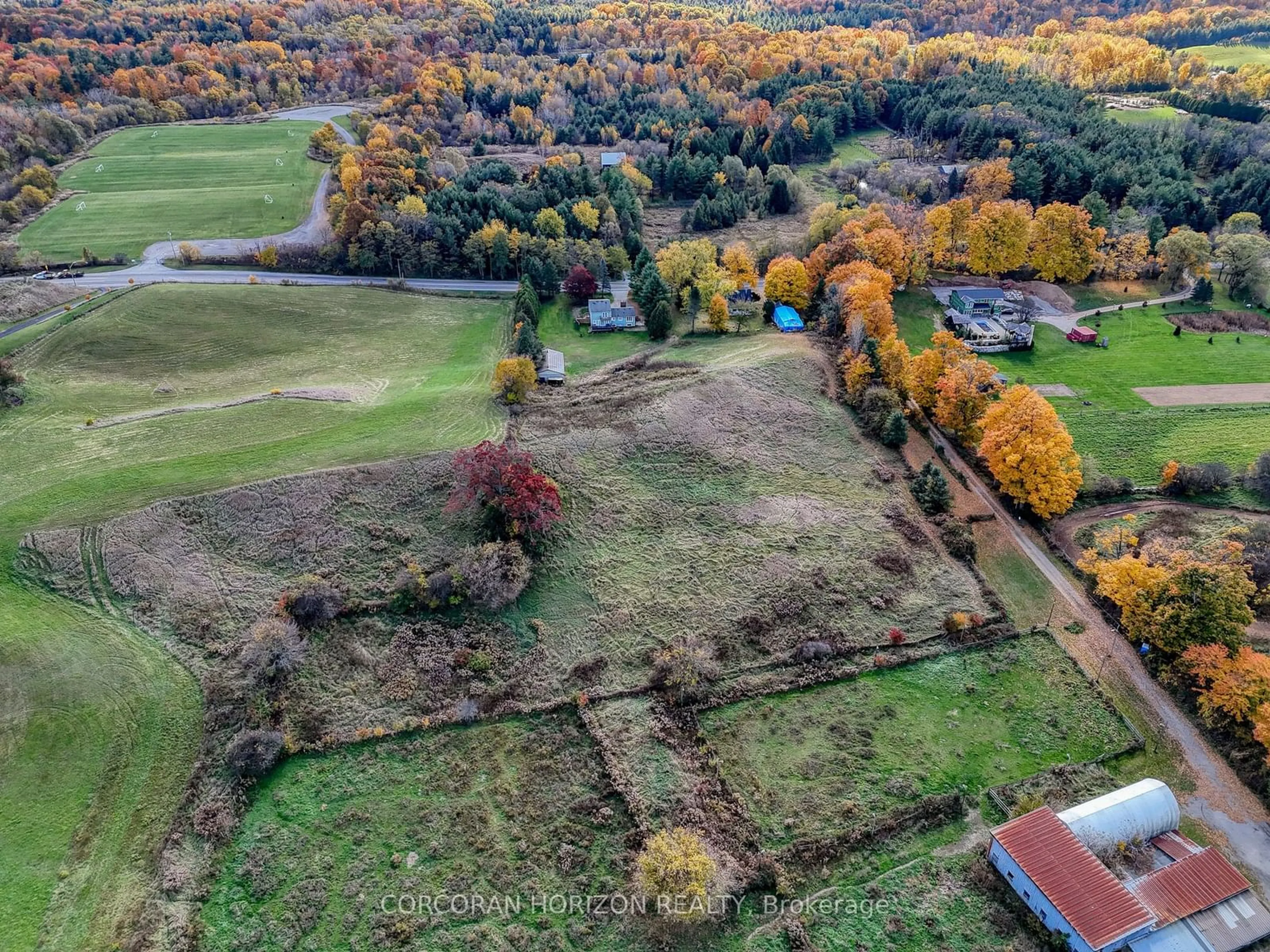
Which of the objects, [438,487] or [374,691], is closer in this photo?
[374,691]

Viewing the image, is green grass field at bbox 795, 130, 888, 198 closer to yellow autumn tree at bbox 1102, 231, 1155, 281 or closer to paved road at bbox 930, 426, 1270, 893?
yellow autumn tree at bbox 1102, 231, 1155, 281

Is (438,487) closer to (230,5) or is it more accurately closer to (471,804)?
(471,804)

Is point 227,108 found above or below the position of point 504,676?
above

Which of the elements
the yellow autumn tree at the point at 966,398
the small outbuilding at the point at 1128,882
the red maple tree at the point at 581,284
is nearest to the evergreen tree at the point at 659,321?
the red maple tree at the point at 581,284

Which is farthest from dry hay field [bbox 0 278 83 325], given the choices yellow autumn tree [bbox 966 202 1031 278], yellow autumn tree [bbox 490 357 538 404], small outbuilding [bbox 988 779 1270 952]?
yellow autumn tree [bbox 966 202 1031 278]

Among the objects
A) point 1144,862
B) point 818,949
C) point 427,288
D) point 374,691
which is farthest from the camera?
point 427,288

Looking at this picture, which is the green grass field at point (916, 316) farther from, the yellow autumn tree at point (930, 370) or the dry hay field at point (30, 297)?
the dry hay field at point (30, 297)

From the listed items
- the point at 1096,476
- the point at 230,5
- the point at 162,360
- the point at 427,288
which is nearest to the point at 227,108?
the point at 230,5

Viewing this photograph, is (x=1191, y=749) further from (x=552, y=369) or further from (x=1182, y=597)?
(x=552, y=369)
